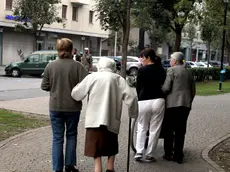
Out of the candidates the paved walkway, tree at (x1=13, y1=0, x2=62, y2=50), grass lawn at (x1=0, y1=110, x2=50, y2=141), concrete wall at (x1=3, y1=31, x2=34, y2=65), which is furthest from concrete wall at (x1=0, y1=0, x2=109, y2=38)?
the paved walkway

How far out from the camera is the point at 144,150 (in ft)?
22.5

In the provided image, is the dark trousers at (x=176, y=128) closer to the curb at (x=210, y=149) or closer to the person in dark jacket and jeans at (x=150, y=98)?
the person in dark jacket and jeans at (x=150, y=98)

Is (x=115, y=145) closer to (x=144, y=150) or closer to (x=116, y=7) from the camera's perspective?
(x=144, y=150)

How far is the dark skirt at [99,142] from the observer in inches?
205

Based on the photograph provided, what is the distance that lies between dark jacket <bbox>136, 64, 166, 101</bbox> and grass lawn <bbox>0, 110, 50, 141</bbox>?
304 cm

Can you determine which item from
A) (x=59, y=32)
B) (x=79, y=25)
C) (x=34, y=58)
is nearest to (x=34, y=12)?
(x=34, y=58)

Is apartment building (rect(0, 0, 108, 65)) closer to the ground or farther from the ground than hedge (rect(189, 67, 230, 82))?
farther from the ground

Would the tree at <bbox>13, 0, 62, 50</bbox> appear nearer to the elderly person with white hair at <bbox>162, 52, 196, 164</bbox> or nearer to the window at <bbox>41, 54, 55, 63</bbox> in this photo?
the window at <bbox>41, 54, 55, 63</bbox>

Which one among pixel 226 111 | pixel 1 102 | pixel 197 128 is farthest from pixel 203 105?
pixel 1 102

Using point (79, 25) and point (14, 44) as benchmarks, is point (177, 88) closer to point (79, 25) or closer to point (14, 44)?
point (14, 44)

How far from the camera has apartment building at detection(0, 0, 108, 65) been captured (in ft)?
127

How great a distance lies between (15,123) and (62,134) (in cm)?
424

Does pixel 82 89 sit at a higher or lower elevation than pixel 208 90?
higher

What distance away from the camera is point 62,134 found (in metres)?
5.67
